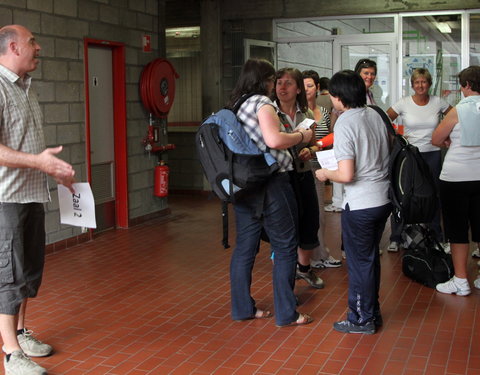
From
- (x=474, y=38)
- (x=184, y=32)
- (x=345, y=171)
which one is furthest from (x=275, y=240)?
(x=184, y=32)

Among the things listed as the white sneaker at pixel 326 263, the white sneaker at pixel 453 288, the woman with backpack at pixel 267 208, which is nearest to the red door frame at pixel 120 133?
the white sneaker at pixel 326 263

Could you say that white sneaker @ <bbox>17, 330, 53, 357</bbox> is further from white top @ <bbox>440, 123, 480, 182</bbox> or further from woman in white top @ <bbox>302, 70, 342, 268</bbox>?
white top @ <bbox>440, 123, 480, 182</bbox>

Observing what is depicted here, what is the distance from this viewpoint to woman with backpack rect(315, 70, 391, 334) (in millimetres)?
3814

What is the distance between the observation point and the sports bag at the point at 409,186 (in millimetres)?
3859

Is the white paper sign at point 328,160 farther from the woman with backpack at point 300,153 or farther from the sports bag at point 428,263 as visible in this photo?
the sports bag at point 428,263

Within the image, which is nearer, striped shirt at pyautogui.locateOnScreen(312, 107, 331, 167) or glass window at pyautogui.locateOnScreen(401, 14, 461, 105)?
striped shirt at pyautogui.locateOnScreen(312, 107, 331, 167)

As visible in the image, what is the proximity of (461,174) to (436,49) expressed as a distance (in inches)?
199

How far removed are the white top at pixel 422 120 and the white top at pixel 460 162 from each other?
123cm

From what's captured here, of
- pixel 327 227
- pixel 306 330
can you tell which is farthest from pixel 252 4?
pixel 306 330

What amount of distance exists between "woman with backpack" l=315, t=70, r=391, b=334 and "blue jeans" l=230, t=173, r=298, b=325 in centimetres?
29

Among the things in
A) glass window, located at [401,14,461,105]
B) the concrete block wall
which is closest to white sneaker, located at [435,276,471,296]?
the concrete block wall

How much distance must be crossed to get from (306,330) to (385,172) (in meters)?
1.13

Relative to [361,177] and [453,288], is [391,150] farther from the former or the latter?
[453,288]

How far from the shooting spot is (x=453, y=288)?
485 centimetres
